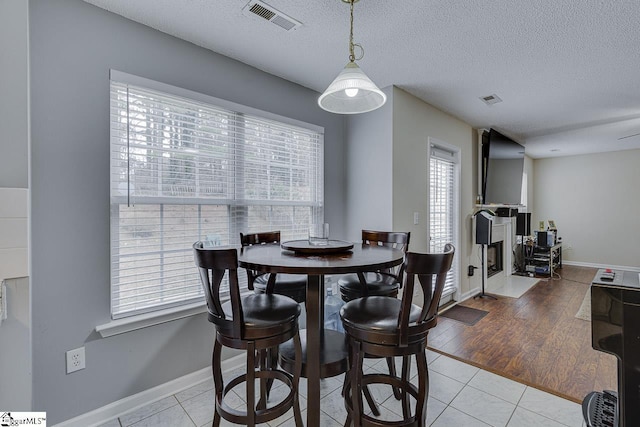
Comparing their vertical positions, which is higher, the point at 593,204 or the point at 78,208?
the point at 593,204

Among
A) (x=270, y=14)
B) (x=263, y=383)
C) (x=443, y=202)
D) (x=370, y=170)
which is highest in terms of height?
(x=270, y=14)

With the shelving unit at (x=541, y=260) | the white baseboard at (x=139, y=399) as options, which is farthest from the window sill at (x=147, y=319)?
the shelving unit at (x=541, y=260)

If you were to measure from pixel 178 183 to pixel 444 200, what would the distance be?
3.19 meters

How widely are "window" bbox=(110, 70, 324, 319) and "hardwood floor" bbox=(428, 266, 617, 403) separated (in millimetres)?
2089

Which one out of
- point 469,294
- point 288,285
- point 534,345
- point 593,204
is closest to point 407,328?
point 288,285

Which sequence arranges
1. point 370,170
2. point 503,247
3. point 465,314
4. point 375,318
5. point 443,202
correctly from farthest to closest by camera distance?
point 503,247, point 443,202, point 465,314, point 370,170, point 375,318

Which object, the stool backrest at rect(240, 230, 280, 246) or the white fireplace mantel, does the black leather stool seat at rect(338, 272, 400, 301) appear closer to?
the stool backrest at rect(240, 230, 280, 246)

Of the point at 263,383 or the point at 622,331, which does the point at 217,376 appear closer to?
the point at 263,383

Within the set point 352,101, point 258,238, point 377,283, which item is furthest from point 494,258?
point 258,238

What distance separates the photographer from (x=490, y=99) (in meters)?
3.30

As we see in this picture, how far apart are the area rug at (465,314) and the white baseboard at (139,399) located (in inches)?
101

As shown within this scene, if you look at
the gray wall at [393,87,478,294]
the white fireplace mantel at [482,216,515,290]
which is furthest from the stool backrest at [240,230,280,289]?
Result: the white fireplace mantel at [482,216,515,290]

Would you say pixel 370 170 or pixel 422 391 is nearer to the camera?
pixel 422 391

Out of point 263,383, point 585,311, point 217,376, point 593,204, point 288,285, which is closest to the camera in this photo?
point 217,376
